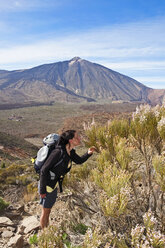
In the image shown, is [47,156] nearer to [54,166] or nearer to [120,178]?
[54,166]

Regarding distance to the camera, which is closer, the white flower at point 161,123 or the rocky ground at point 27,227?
the white flower at point 161,123

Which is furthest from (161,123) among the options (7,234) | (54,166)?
(7,234)

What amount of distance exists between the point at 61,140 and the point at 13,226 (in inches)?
83.1

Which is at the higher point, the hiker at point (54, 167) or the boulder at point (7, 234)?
the hiker at point (54, 167)

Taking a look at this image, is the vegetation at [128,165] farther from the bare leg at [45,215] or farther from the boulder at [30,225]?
the boulder at [30,225]

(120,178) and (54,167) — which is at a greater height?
(120,178)

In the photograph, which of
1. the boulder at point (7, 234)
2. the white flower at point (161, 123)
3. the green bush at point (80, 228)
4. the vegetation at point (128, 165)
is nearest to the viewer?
the vegetation at point (128, 165)

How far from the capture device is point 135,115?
10.1 feet

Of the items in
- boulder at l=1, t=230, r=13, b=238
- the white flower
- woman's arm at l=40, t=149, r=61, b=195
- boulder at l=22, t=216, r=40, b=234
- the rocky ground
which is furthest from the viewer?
boulder at l=22, t=216, r=40, b=234

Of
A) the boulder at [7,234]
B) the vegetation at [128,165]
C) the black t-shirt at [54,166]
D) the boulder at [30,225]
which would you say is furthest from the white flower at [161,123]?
the boulder at [7,234]

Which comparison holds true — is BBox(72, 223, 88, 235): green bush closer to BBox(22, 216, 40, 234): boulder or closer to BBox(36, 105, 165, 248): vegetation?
BBox(36, 105, 165, 248): vegetation

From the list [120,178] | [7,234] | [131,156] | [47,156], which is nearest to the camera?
[120,178]

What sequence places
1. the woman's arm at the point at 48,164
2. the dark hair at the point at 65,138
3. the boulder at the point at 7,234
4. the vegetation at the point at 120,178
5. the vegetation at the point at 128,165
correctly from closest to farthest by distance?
the vegetation at the point at 120,178 < the vegetation at the point at 128,165 < the woman's arm at the point at 48,164 < the dark hair at the point at 65,138 < the boulder at the point at 7,234

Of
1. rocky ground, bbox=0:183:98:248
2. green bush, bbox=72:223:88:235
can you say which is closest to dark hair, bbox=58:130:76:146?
rocky ground, bbox=0:183:98:248
